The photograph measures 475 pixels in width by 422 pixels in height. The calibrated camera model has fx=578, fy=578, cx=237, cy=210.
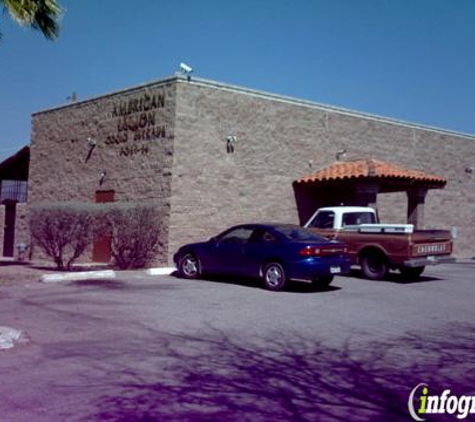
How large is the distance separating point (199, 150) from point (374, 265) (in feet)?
22.1

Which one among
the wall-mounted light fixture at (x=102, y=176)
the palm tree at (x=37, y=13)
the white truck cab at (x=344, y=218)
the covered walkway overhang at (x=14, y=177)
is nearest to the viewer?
the palm tree at (x=37, y=13)

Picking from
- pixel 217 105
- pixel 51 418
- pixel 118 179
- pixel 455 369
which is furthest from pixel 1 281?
pixel 455 369

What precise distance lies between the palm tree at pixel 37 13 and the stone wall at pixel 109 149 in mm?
5514

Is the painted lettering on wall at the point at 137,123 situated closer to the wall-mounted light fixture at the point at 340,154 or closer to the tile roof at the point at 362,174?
the tile roof at the point at 362,174

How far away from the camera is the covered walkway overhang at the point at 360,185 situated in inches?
785

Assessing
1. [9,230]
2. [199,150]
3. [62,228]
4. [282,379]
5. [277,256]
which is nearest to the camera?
[282,379]

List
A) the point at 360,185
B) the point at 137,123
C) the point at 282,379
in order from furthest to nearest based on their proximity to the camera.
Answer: the point at 360,185 → the point at 137,123 → the point at 282,379

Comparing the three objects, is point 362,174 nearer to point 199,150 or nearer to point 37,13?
point 199,150

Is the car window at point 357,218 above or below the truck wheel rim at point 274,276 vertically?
above

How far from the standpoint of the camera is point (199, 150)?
18828 mm

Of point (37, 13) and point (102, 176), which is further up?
point (37, 13)

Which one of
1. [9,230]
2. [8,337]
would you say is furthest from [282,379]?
[9,230]

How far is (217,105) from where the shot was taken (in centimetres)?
1928

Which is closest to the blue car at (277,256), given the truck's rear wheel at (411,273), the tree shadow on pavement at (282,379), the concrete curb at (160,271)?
the concrete curb at (160,271)
